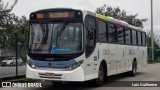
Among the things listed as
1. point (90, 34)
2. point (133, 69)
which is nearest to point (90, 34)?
point (90, 34)

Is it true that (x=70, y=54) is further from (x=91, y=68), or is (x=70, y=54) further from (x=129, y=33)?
(x=129, y=33)

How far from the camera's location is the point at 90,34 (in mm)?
14500

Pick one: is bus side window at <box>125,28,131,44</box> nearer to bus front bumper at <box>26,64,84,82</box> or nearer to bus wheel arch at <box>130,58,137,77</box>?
bus wheel arch at <box>130,58,137,77</box>

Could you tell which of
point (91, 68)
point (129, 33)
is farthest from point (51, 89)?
point (129, 33)

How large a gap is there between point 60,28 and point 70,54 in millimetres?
1115

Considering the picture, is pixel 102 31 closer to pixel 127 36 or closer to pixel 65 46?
pixel 65 46

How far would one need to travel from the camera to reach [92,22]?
15.1 m

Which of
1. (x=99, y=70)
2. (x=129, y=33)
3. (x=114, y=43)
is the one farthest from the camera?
(x=129, y=33)

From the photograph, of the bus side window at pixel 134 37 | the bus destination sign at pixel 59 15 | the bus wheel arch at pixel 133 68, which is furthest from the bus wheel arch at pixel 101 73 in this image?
the bus side window at pixel 134 37

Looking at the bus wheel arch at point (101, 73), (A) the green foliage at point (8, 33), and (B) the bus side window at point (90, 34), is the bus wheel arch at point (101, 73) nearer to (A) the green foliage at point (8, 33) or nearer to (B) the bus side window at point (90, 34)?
(B) the bus side window at point (90, 34)

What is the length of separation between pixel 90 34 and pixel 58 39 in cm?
140

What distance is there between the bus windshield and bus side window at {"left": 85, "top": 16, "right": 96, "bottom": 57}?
47cm

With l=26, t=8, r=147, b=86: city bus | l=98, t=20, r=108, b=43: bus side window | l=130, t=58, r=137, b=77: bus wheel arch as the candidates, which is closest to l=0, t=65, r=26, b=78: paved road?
l=26, t=8, r=147, b=86: city bus

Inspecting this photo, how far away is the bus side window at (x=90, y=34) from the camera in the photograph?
14265 millimetres
